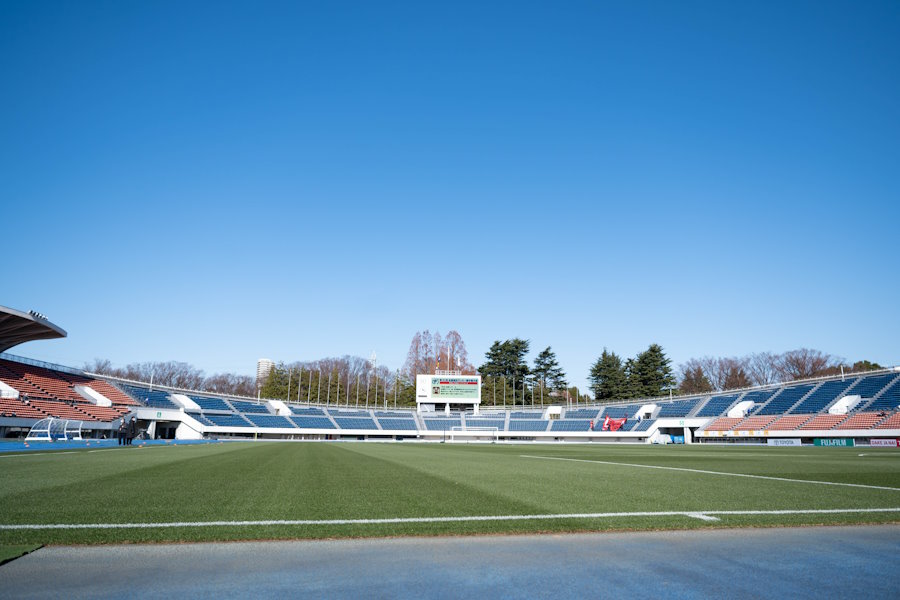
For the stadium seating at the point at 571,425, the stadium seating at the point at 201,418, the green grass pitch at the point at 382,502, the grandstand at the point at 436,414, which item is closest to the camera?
the green grass pitch at the point at 382,502

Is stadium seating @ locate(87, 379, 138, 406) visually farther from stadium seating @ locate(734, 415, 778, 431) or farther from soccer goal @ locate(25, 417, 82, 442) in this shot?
stadium seating @ locate(734, 415, 778, 431)

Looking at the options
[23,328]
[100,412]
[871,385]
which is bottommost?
[100,412]

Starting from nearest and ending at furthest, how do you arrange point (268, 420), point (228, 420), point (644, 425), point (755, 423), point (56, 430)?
1. point (56, 430)
2. point (755, 423)
3. point (228, 420)
4. point (644, 425)
5. point (268, 420)

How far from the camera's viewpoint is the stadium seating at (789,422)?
45403mm

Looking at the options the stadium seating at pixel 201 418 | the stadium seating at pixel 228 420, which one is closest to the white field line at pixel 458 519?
the stadium seating at pixel 201 418

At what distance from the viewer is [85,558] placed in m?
3.81

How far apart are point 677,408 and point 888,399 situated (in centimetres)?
2374

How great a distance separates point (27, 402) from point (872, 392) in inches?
2749

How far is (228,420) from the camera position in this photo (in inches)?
2383

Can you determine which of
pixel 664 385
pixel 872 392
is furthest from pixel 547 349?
pixel 872 392

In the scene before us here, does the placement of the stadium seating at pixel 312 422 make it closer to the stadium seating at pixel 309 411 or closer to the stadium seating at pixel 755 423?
the stadium seating at pixel 309 411

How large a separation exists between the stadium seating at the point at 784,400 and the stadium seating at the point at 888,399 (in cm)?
771

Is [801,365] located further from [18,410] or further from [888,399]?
[18,410]

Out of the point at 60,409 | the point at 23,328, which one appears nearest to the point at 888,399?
the point at 60,409
